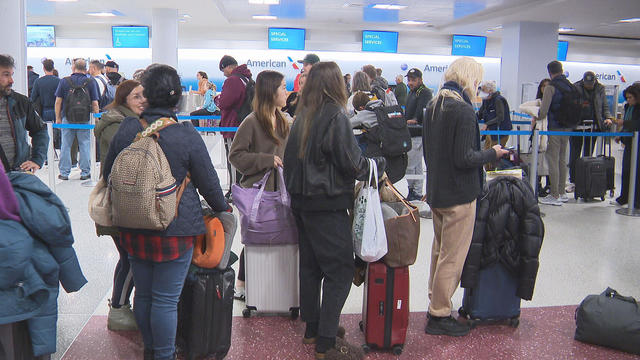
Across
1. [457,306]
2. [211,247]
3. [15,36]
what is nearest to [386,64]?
[15,36]

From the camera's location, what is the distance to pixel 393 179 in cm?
509

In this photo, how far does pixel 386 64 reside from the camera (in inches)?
Result: 738

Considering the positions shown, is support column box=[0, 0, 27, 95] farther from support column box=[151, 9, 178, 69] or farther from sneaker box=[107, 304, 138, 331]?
support column box=[151, 9, 178, 69]

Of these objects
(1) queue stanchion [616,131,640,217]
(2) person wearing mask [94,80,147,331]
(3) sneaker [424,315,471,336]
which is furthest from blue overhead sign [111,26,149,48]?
(3) sneaker [424,315,471,336]

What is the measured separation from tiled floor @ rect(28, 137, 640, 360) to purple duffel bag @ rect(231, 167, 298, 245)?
577 mm

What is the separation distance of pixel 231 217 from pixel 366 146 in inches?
91.4

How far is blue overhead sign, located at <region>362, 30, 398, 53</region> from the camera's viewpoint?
17.5 meters

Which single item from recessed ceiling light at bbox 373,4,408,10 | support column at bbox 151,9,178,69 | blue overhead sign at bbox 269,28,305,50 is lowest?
support column at bbox 151,9,178,69

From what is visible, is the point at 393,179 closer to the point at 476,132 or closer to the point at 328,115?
the point at 476,132

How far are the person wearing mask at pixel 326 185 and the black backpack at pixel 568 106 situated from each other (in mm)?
5543

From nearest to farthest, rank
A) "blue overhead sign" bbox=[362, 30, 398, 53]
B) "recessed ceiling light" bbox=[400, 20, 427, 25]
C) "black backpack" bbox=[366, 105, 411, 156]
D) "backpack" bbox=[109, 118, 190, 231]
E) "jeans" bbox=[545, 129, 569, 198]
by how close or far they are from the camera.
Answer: "backpack" bbox=[109, 118, 190, 231], "black backpack" bbox=[366, 105, 411, 156], "jeans" bbox=[545, 129, 569, 198], "recessed ceiling light" bbox=[400, 20, 427, 25], "blue overhead sign" bbox=[362, 30, 398, 53]

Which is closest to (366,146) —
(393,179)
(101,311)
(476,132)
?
(393,179)

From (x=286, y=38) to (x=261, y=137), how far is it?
1418 centimetres

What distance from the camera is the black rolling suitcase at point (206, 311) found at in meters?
2.91
